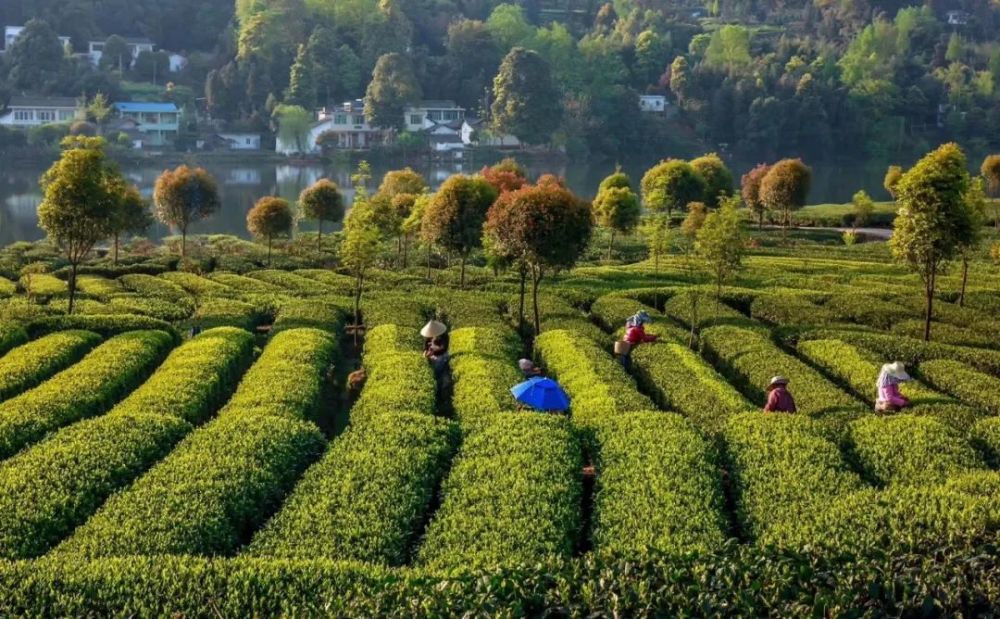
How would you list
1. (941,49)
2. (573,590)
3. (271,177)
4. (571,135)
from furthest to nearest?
(941,49) < (571,135) < (271,177) < (573,590)

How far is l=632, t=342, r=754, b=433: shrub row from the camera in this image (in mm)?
18281

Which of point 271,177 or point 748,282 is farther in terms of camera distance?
point 271,177

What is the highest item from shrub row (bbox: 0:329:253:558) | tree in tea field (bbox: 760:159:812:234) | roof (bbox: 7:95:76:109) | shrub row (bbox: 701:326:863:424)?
roof (bbox: 7:95:76:109)

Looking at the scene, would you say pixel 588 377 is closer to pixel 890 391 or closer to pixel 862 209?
pixel 890 391

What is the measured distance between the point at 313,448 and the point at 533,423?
12.7ft

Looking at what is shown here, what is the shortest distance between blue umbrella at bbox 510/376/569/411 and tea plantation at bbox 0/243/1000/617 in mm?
461

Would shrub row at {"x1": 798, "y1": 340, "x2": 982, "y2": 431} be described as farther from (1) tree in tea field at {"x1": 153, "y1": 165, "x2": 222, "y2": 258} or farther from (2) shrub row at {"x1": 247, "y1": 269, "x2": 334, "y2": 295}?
(1) tree in tea field at {"x1": 153, "y1": 165, "x2": 222, "y2": 258}

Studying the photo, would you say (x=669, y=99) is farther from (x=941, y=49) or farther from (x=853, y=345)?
(x=853, y=345)

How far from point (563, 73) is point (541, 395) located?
121 m

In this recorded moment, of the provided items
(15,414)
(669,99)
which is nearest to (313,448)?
(15,414)

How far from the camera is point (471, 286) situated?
34969 millimetres

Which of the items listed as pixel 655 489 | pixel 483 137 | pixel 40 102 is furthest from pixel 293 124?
pixel 655 489

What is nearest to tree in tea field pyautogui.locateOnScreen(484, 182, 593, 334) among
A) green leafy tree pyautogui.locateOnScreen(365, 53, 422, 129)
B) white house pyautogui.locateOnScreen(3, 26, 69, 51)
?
green leafy tree pyautogui.locateOnScreen(365, 53, 422, 129)

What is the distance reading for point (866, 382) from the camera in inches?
805
